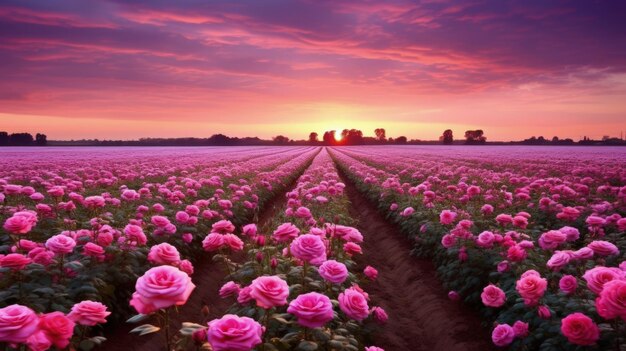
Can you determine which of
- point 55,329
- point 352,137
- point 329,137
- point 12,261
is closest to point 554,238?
point 55,329

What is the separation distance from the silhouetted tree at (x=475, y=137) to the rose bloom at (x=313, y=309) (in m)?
126

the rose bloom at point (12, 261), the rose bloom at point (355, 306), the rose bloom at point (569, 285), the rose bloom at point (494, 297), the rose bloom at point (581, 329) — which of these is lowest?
the rose bloom at point (494, 297)

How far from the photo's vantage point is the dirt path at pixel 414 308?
18.3ft

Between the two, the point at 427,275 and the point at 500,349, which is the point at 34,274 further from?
the point at 427,275

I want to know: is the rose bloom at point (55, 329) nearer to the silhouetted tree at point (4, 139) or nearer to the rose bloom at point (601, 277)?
the rose bloom at point (601, 277)

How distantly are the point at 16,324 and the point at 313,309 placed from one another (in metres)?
1.34

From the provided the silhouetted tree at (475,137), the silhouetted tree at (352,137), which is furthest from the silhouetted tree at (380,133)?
the silhouetted tree at (475,137)

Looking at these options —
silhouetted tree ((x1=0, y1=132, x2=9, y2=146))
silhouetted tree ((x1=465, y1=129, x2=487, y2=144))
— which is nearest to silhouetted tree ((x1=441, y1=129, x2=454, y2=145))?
silhouetted tree ((x1=465, y1=129, x2=487, y2=144))

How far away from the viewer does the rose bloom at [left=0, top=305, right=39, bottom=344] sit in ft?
6.05

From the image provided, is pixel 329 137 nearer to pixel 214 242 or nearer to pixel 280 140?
pixel 280 140

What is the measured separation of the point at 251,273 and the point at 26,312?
252 centimetres

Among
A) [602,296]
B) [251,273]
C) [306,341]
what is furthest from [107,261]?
Answer: [602,296]

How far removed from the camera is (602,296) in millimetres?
2588

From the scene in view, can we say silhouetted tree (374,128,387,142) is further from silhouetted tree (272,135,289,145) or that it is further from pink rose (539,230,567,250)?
pink rose (539,230,567,250)
